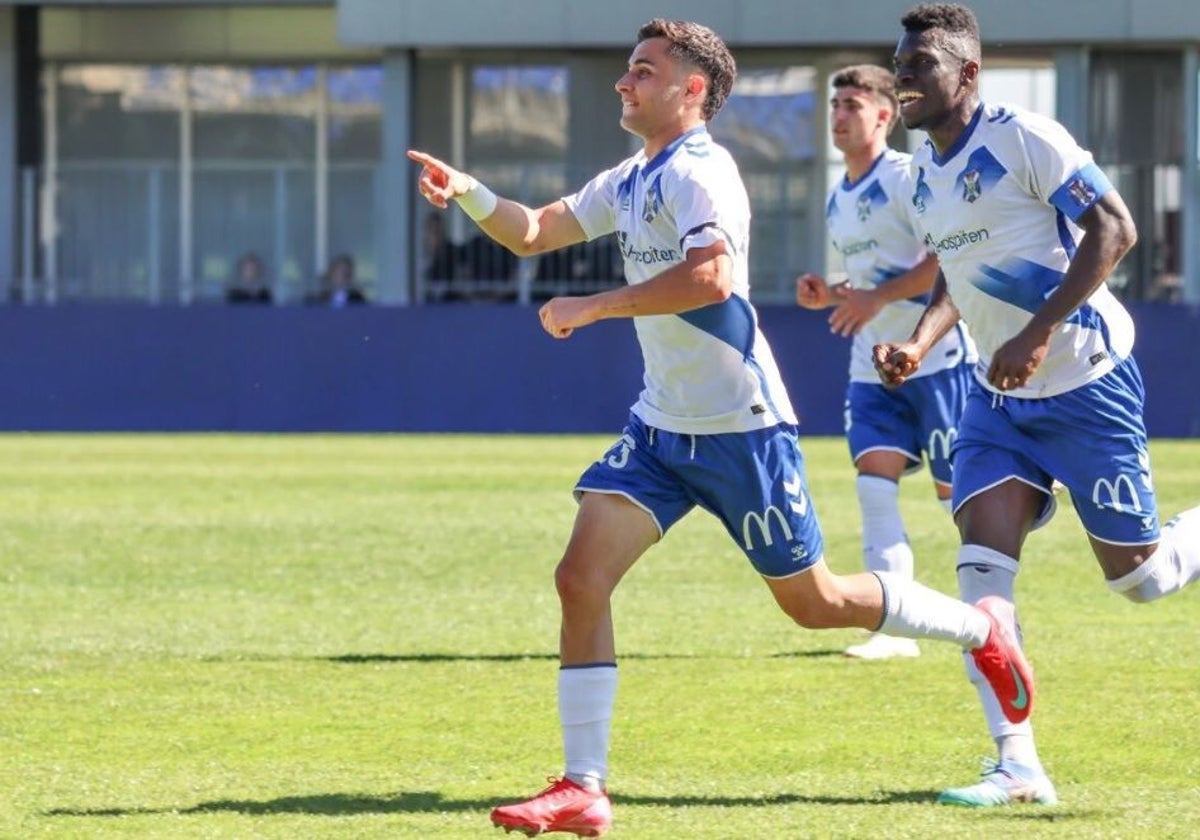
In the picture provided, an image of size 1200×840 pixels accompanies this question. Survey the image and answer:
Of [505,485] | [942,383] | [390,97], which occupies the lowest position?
[505,485]

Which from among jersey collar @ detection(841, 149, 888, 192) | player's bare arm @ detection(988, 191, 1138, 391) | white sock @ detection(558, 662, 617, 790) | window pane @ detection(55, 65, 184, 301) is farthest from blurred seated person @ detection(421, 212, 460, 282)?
white sock @ detection(558, 662, 617, 790)

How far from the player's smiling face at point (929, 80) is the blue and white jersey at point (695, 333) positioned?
0.73m

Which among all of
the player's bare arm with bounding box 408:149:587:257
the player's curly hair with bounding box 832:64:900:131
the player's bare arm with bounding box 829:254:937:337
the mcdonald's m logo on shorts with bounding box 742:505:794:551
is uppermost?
the player's curly hair with bounding box 832:64:900:131

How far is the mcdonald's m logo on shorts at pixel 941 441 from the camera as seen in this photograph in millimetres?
10117

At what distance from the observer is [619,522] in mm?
6609

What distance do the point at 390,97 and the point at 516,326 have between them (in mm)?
6430

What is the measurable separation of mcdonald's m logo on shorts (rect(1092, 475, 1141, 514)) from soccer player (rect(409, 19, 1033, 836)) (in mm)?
556

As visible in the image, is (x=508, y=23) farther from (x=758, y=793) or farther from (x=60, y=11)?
(x=758, y=793)

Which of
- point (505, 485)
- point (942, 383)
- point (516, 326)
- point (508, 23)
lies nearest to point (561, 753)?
point (942, 383)

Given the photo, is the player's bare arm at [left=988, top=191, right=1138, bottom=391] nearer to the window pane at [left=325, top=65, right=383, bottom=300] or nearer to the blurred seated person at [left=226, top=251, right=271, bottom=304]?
the blurred seated person at [left=226, top=251, right=271, bottom=304]

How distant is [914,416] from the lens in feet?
33.8

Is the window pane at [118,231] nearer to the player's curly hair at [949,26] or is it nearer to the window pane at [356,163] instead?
the window pane at [356,163]

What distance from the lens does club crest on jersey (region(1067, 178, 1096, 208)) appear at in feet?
22.4

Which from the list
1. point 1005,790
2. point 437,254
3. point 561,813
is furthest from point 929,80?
point 437,254
